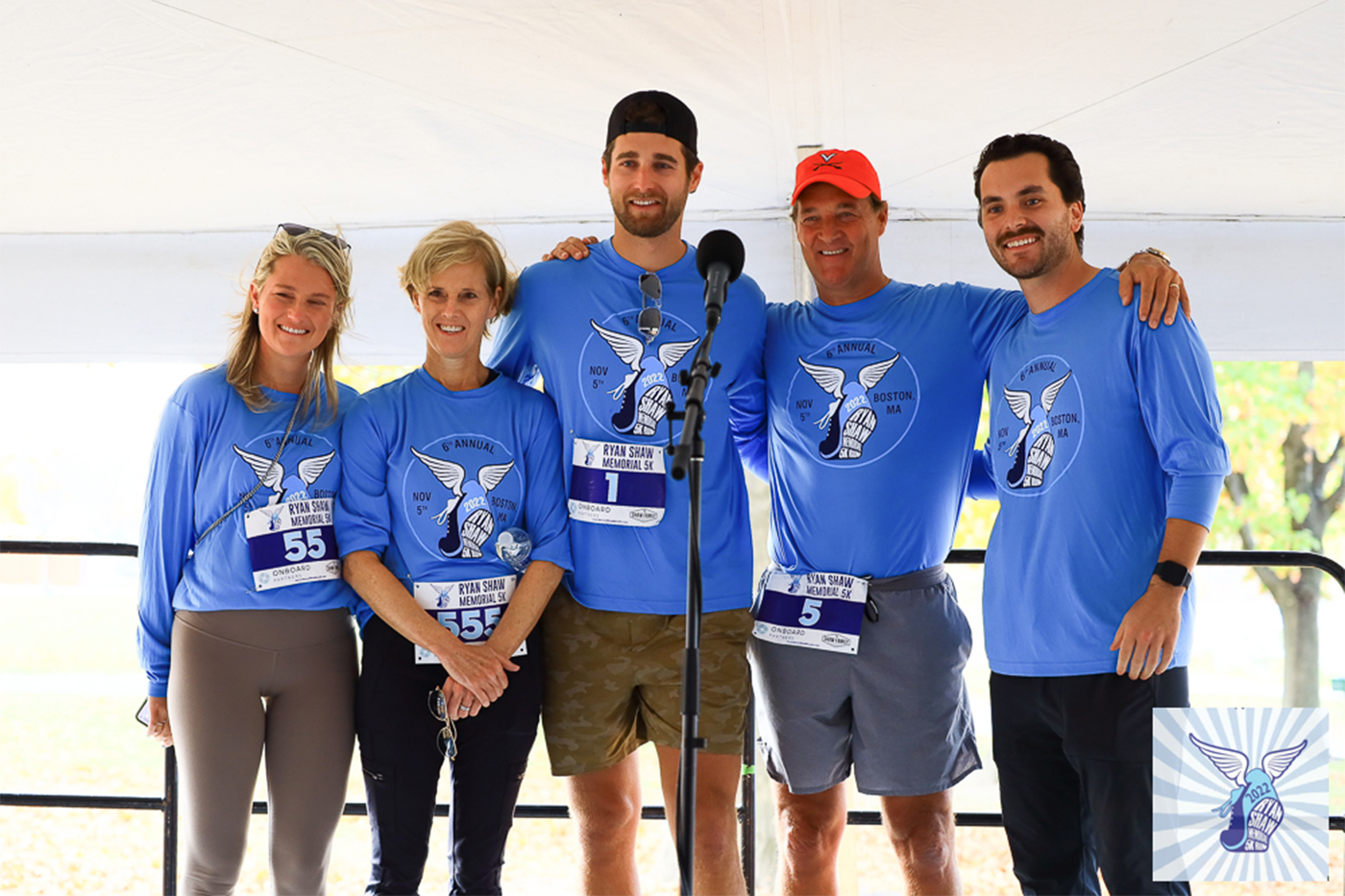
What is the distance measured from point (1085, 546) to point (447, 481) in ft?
4.06

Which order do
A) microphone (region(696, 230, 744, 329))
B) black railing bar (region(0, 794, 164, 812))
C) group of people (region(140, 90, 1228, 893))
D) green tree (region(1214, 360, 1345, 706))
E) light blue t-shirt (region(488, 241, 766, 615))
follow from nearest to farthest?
microphone (region(696, 230, 744, 329)) < group of people (region(140, 90, 1228, 893)) < light blue t-shirt (region(488, 241, 766, 615)) < black railing bar (region(0, 794, 164, 812)) < green tree (region(1214, 360, 1345, 706))

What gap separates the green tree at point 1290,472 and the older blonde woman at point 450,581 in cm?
759

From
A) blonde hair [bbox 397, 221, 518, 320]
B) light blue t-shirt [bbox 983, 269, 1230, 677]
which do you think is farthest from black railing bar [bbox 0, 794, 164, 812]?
light blue t-shirt [bbox 983, 269, 1230, 677]

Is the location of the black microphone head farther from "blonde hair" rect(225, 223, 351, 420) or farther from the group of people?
"blonde hair" rect(225, 223, 351, 420)

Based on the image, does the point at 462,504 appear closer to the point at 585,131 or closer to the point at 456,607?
the point at 456,607

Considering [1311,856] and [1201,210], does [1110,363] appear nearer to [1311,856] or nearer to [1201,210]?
[1311,856]

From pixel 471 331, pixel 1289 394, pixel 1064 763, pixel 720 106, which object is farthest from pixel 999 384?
pixel 1289 394

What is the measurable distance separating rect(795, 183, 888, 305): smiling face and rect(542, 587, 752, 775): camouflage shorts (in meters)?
0.81

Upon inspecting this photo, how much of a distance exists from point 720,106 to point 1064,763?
1943 millimetres

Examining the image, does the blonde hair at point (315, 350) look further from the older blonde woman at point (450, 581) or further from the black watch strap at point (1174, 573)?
→ the black watch strap at point (1174, 573)

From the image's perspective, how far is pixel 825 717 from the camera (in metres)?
2.24

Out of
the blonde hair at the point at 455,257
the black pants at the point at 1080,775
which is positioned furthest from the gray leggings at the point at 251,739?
the black pants at the point at 1080,775

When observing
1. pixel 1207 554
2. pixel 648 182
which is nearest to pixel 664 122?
pixel 648 182

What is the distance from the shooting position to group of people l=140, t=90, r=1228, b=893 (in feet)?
6.21
